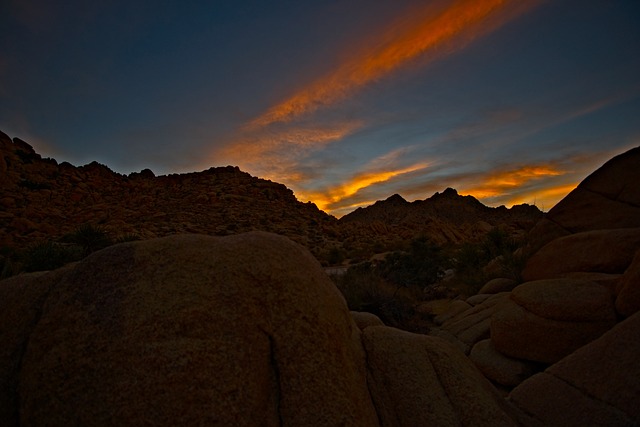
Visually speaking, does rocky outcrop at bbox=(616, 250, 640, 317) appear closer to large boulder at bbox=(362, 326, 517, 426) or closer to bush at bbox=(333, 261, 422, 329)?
large boulder at bbox=(362, 326, 517, 426)

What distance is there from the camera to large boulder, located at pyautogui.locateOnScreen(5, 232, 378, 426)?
188 cm

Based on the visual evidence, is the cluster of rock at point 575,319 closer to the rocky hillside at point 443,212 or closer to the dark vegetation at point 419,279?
the dark vegetation at point 419,279

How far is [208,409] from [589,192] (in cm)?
966

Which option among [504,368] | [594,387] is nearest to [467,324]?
[504,368]

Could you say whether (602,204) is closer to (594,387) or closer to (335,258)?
(594,387)

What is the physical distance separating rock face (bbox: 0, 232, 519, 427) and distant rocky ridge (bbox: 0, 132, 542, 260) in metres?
22.5

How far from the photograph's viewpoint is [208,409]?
1865 mm

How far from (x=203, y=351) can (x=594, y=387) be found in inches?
128

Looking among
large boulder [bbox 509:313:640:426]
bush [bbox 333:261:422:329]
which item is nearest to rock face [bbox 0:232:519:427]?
large boulder [bbox 509:313:640:426]

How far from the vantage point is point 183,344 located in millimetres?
2027

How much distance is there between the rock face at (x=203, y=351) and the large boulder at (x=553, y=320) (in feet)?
7.49

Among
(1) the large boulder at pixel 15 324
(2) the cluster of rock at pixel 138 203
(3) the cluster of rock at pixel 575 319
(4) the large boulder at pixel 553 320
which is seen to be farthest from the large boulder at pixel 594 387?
(2) the cluster of rock at pixel 138 203

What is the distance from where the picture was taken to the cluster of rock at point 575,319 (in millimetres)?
3062

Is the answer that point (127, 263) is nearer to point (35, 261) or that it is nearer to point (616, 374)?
point (616, 374)
